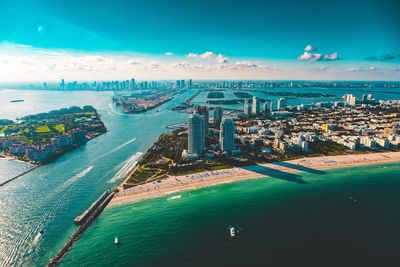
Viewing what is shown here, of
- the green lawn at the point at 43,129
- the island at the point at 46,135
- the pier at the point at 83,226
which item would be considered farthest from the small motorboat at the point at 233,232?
the green lawn at the point at 43,129

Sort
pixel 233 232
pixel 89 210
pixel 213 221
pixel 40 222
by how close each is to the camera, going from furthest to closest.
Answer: pixel 89 210 < pixel 40 222 < pixel 213 221 < pixel 233 232

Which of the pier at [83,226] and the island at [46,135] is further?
the island at [46,135]

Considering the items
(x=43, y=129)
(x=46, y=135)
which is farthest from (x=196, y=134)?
(x=43, y=129)

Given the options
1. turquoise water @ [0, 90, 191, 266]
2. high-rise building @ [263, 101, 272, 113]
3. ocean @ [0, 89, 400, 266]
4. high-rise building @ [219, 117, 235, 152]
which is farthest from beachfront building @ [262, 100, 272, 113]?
ocean @ [0, 89, 400, 266]

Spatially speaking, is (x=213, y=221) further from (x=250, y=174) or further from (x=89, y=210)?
(x=250, y=174)

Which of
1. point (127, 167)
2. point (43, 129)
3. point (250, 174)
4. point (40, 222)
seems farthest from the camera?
point (43, 129)

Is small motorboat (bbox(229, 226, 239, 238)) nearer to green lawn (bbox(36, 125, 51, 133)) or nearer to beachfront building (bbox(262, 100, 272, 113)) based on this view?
green lawn (bbox(36, 125, 51, 133))

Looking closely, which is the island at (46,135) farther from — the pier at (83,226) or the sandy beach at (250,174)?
the sandy beach at (250,174)
